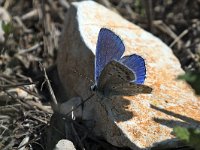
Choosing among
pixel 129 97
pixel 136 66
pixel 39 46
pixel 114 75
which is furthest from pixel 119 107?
pixel 39 46

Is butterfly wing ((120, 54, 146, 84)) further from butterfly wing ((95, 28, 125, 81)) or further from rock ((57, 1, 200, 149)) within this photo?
rock ((57, 1, 200, 149))

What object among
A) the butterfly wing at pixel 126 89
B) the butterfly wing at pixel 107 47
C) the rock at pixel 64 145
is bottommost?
the rock at pixel 64 145

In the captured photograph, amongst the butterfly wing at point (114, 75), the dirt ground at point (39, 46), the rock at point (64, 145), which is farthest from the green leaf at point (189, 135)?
the dirt ground at point (39, 46)

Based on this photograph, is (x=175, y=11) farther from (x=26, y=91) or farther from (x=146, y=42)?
(x=26, y=91)

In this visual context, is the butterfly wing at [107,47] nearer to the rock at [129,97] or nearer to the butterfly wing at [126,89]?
the butterfly wing at [126,89]

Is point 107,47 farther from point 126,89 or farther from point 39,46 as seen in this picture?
point 39,46

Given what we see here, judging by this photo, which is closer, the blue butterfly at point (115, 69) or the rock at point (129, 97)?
the blue butterfly at point (115, 69)
